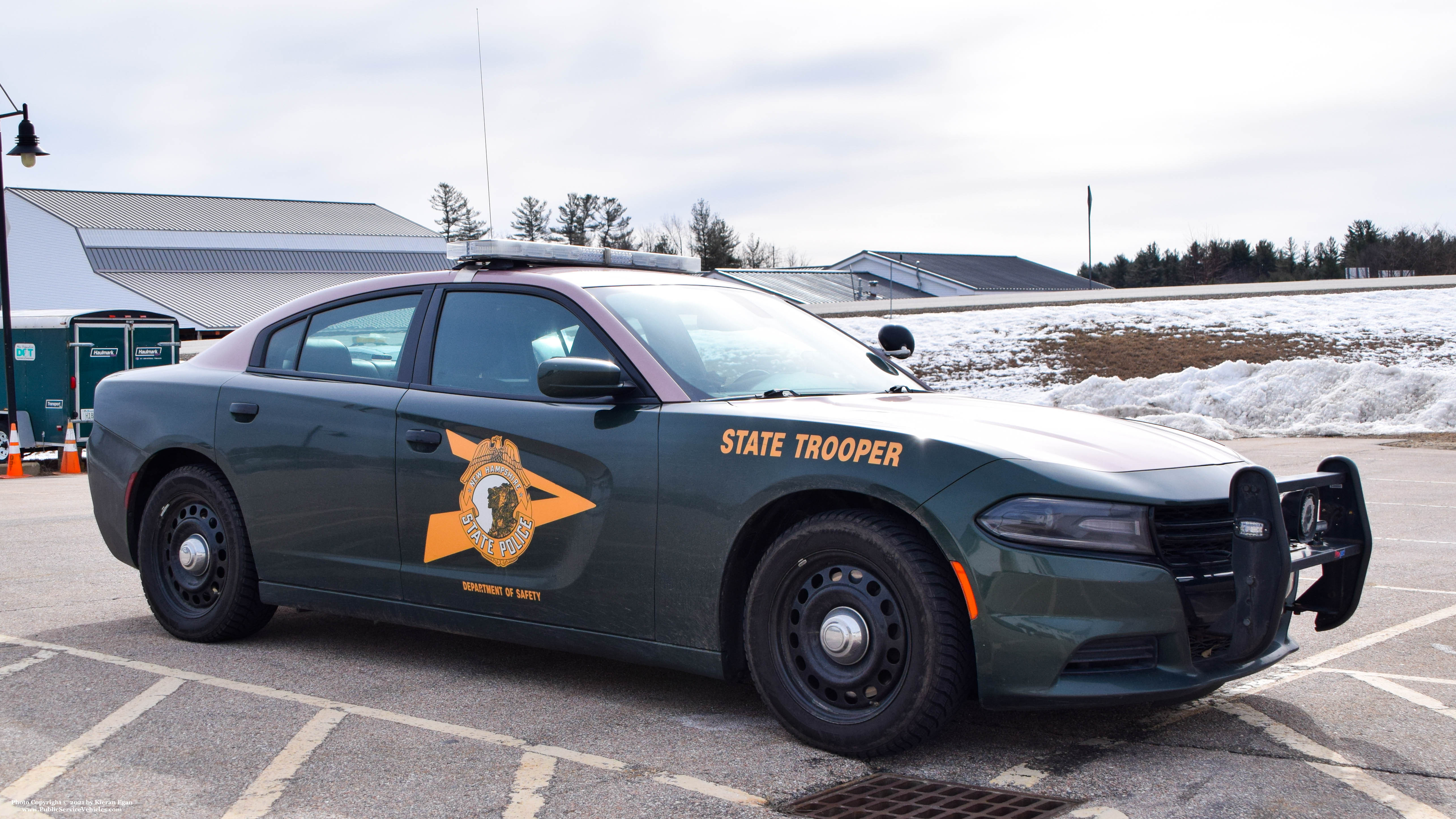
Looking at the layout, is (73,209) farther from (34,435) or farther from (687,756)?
(687,756)

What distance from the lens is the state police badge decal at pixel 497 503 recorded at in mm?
4477

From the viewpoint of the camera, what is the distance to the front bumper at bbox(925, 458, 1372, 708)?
3.48 meters

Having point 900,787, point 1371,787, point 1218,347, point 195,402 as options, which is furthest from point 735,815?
point 1218,347

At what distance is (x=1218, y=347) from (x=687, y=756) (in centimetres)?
2683

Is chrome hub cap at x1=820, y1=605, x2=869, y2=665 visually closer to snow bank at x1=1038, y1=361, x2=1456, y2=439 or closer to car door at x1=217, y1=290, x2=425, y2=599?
car door at x1=217, y1=290, x2=425, y2=599

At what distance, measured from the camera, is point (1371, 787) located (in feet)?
11.5

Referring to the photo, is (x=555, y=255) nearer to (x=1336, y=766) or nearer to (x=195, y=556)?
(x=195, y=556)

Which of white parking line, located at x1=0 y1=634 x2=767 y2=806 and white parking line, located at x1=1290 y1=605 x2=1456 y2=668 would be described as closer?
white parking line, located at x1=0 y1=634 x2=767 y2=806

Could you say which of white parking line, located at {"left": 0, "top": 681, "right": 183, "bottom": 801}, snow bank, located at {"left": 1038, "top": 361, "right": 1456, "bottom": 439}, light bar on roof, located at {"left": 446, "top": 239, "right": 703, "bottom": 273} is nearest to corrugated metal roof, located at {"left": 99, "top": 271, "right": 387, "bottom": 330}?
snow bank, located at {"left": 1038, "top": 361, "right": 1456, "bottom": 439}

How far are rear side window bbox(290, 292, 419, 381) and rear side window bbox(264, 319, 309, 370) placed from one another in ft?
0.09

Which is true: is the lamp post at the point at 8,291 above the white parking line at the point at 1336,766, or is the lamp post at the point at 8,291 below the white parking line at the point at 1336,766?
above

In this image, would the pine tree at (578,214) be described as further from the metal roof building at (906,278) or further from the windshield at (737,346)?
the windshield at (737,346)

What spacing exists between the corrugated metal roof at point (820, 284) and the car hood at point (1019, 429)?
A: 48.1 metres

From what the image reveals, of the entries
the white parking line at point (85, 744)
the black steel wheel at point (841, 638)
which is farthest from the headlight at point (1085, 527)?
the white parking line at point (85, 744)
